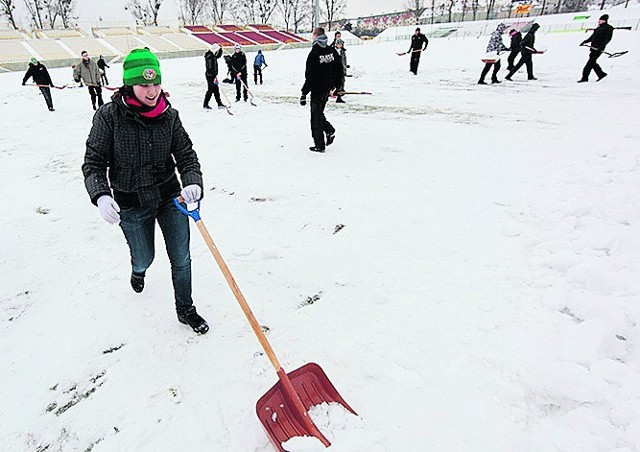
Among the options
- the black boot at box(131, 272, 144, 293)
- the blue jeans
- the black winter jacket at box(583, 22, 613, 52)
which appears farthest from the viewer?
the black winter jacket at box(583, 22, 613, 52)

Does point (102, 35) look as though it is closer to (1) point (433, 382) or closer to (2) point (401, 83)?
(2) point (401, 83)

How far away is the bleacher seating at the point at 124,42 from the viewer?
1351 inches

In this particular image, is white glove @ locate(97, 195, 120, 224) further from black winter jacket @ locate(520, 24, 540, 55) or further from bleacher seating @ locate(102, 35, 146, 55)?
bleacher seating @ locate(102, 35, 146, 55)

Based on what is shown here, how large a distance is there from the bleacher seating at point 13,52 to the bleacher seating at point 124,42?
6766 millimetres

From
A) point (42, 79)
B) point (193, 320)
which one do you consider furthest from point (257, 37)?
point (193, 320)

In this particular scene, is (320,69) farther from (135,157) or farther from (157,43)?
(157,43)

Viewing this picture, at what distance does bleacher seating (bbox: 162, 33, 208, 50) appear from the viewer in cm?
3679

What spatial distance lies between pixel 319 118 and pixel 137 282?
13.0 ft

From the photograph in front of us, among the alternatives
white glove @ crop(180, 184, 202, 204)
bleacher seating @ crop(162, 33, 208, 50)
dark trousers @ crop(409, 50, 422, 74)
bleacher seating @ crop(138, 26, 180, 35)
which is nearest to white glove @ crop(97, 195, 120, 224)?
white glove @ crop(180, 184, 202, 204)

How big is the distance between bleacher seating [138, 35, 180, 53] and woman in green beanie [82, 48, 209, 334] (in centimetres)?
3768

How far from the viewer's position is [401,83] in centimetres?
1296

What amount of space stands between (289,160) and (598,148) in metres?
4.28

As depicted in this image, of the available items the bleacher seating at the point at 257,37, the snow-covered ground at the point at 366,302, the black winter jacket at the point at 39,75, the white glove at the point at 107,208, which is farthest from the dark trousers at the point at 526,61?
the bleacher seating at the point at 257,37

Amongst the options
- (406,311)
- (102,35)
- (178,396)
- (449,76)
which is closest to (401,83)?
(449,76)
